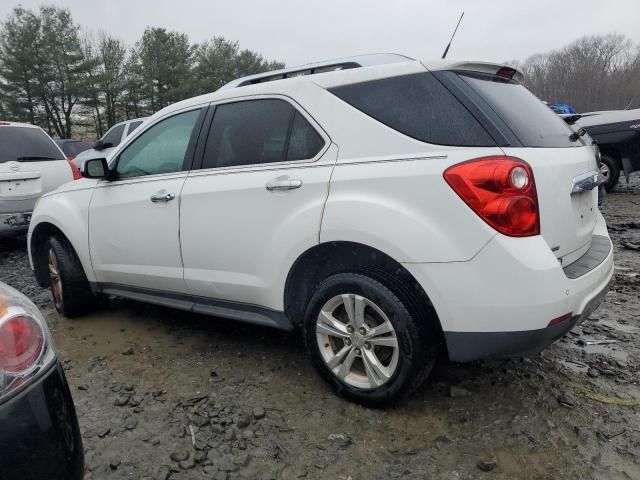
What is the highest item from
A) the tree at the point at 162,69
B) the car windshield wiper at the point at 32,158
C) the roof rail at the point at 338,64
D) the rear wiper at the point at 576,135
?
the tree at the point at 162,69

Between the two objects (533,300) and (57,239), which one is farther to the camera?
(57,239)

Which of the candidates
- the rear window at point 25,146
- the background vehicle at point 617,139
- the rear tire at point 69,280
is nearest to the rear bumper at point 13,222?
the rear window at point 25,146

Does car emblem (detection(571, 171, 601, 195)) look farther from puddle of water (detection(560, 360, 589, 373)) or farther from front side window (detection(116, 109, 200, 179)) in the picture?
front side window (detection(116, 109, 200, 179))

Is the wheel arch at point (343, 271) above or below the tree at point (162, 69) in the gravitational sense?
below

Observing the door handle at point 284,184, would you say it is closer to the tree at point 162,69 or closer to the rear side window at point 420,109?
the rear side window at point 420,109

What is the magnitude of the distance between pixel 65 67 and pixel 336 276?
40.2 meters

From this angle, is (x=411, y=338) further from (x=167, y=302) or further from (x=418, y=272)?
(x=167, y=302)

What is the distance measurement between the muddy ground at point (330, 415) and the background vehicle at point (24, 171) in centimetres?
331

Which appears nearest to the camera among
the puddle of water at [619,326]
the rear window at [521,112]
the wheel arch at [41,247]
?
the rear window at [521,112]

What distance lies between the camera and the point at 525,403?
2441mm

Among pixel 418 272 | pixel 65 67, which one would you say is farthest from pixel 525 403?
pixel 65 67

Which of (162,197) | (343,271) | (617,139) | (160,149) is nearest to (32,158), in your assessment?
(160,149)

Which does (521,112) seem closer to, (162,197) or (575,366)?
(575,366)

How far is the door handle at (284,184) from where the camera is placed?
96.4 inches
